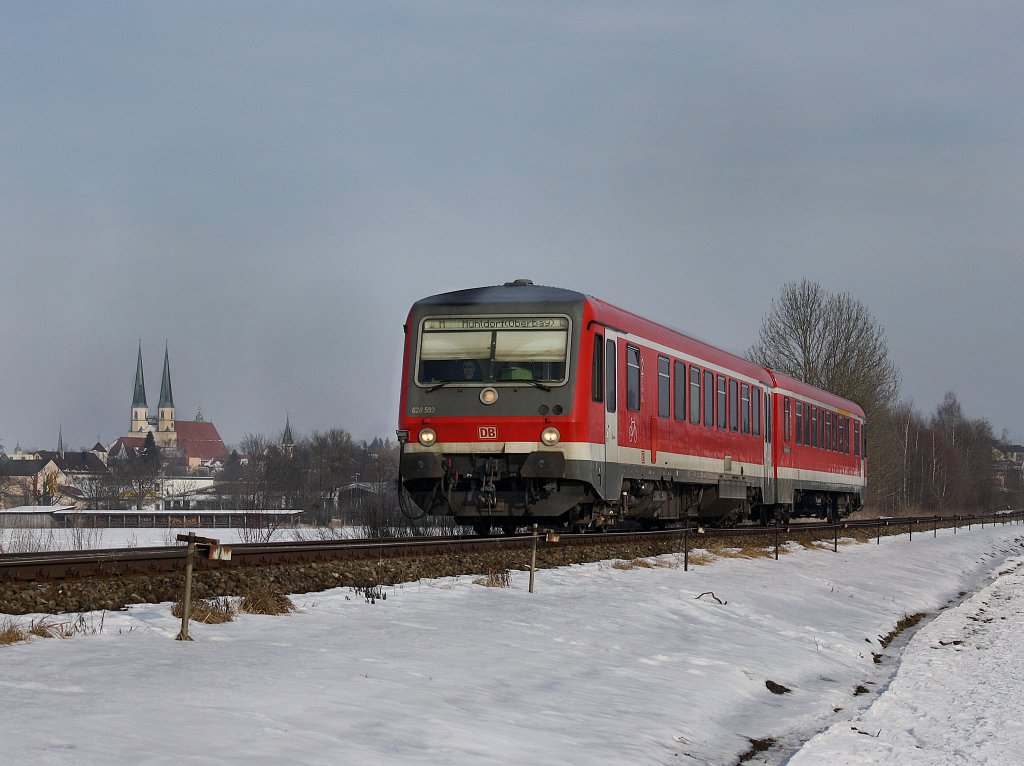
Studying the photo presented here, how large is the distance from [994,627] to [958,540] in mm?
26528

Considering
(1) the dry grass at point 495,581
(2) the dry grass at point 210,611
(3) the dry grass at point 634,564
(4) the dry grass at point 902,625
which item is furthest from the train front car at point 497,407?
(2) the dry grass at point 210,611

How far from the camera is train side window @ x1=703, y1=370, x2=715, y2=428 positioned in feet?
77.3

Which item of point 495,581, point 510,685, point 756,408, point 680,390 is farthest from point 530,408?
point 756,408

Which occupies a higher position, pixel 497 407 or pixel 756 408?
pixel 756 408

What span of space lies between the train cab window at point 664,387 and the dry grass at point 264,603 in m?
11.3

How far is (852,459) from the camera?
38.8 meters

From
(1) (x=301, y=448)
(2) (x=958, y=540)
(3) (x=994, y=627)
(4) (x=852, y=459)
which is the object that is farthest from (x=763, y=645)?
(1) (x=301, y=448)

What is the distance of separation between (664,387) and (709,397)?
2930 mm

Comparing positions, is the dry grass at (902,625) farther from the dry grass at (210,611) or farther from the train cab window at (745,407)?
the train cab window at (745,407)

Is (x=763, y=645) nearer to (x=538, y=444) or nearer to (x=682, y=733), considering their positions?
(x=682, y=733)

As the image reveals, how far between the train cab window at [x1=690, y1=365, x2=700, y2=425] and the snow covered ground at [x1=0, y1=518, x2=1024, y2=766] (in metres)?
7.83

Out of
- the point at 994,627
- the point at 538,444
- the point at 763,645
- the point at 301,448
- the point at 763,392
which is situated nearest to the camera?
the point at 763,645

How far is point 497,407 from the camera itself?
695 inches

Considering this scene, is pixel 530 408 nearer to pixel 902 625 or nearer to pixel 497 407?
pixel 497 407
